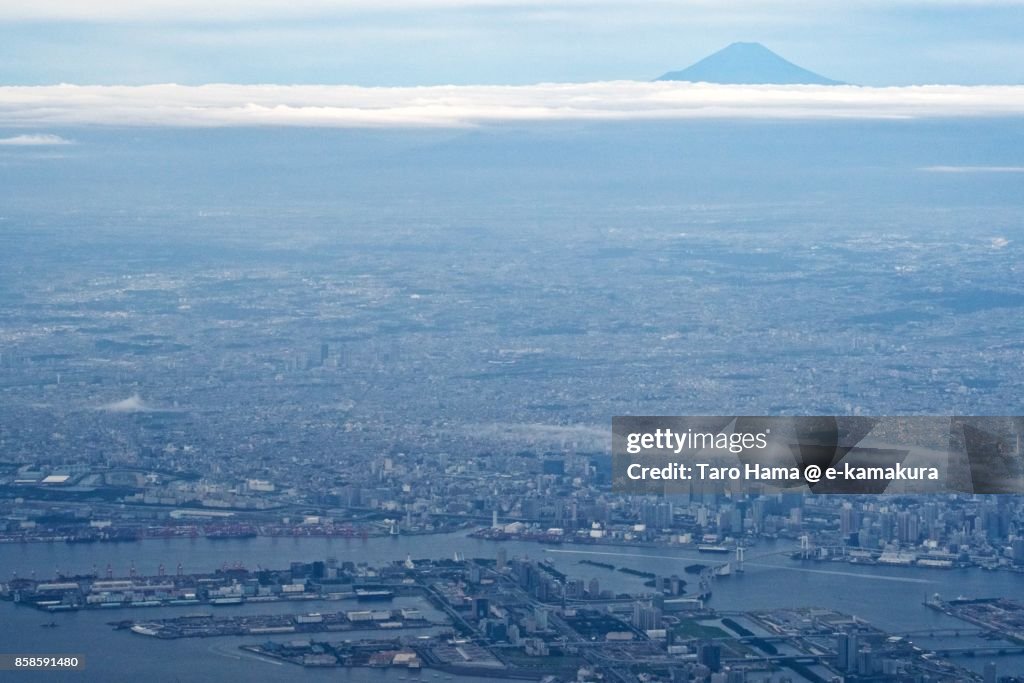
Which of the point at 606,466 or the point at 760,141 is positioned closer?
the point at 606,466

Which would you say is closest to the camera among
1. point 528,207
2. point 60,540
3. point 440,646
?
point 440,646

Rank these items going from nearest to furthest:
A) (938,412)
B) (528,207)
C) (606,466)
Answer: (606,466), (938,412), (528,207)

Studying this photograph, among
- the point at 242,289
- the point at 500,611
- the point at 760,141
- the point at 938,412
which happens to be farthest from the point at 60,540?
the point at 760,141

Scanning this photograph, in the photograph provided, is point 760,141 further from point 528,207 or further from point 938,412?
point 938,412
